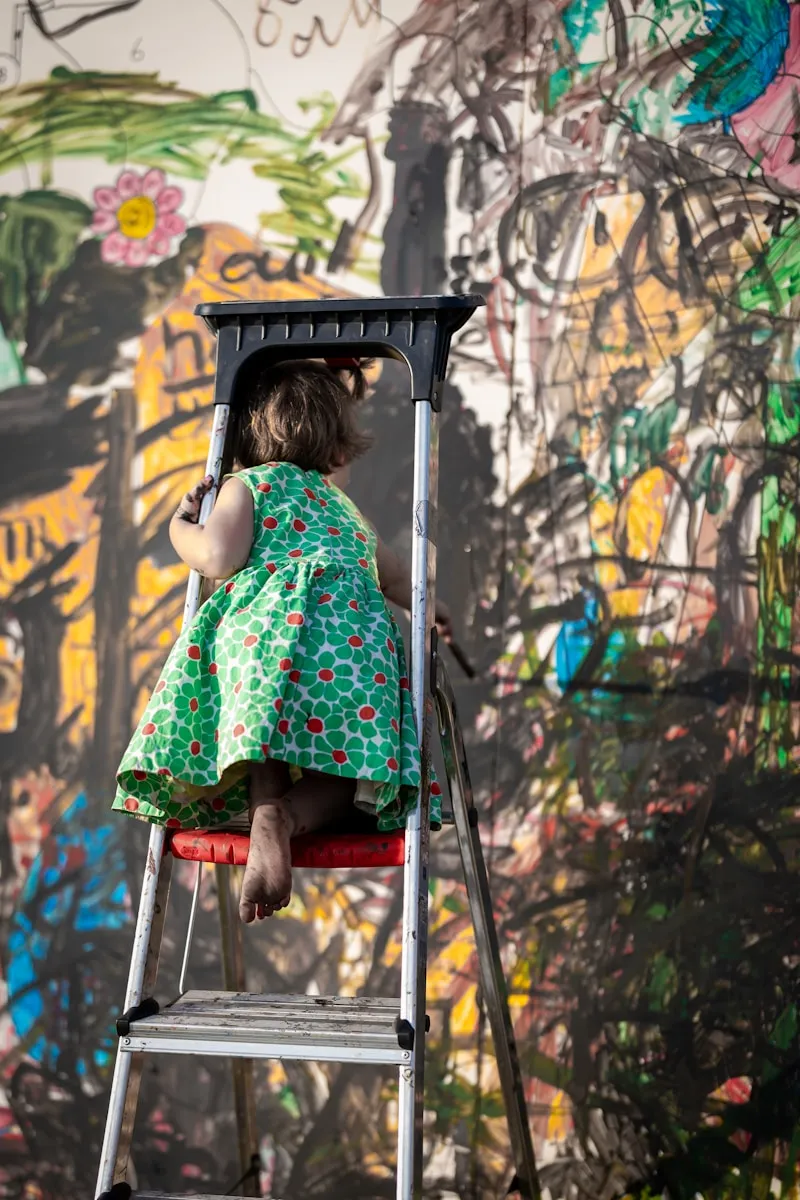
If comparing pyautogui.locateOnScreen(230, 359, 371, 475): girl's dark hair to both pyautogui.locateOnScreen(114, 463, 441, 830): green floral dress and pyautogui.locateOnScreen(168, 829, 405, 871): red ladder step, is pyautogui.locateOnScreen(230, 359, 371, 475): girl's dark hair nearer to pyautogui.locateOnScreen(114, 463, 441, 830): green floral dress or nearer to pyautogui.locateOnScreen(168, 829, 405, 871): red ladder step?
pyautogui.locateOnScreen(114, 463, 441, 830): green floral dress

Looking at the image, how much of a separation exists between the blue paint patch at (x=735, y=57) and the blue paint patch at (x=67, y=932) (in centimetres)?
180

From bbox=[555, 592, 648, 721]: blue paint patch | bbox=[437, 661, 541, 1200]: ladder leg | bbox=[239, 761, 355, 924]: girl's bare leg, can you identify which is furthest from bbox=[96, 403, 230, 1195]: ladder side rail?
bbox=[555, 592, 648, 721]: blue paint patch

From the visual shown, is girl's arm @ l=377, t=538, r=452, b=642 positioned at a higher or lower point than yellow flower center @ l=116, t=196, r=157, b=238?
lower

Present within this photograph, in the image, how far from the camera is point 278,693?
1505 millimetres

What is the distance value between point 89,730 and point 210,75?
135cm

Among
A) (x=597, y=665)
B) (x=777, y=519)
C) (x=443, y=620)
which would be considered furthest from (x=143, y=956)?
(x=777, y=519)

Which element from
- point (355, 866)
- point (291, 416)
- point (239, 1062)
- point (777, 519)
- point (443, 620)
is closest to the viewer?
point (355, 866)

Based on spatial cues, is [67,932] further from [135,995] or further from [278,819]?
[278,819]

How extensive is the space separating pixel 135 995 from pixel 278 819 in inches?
11.9

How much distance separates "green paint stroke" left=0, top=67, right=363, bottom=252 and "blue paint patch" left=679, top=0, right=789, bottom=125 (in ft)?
2.23

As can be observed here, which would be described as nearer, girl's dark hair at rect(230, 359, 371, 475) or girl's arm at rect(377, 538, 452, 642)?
girl's dark hair at rect(230, 359, 371, 475)

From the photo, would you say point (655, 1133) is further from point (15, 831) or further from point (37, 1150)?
point (15, 831)

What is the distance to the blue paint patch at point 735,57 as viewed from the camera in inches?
87.0

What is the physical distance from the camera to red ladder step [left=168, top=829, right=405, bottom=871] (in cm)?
151
